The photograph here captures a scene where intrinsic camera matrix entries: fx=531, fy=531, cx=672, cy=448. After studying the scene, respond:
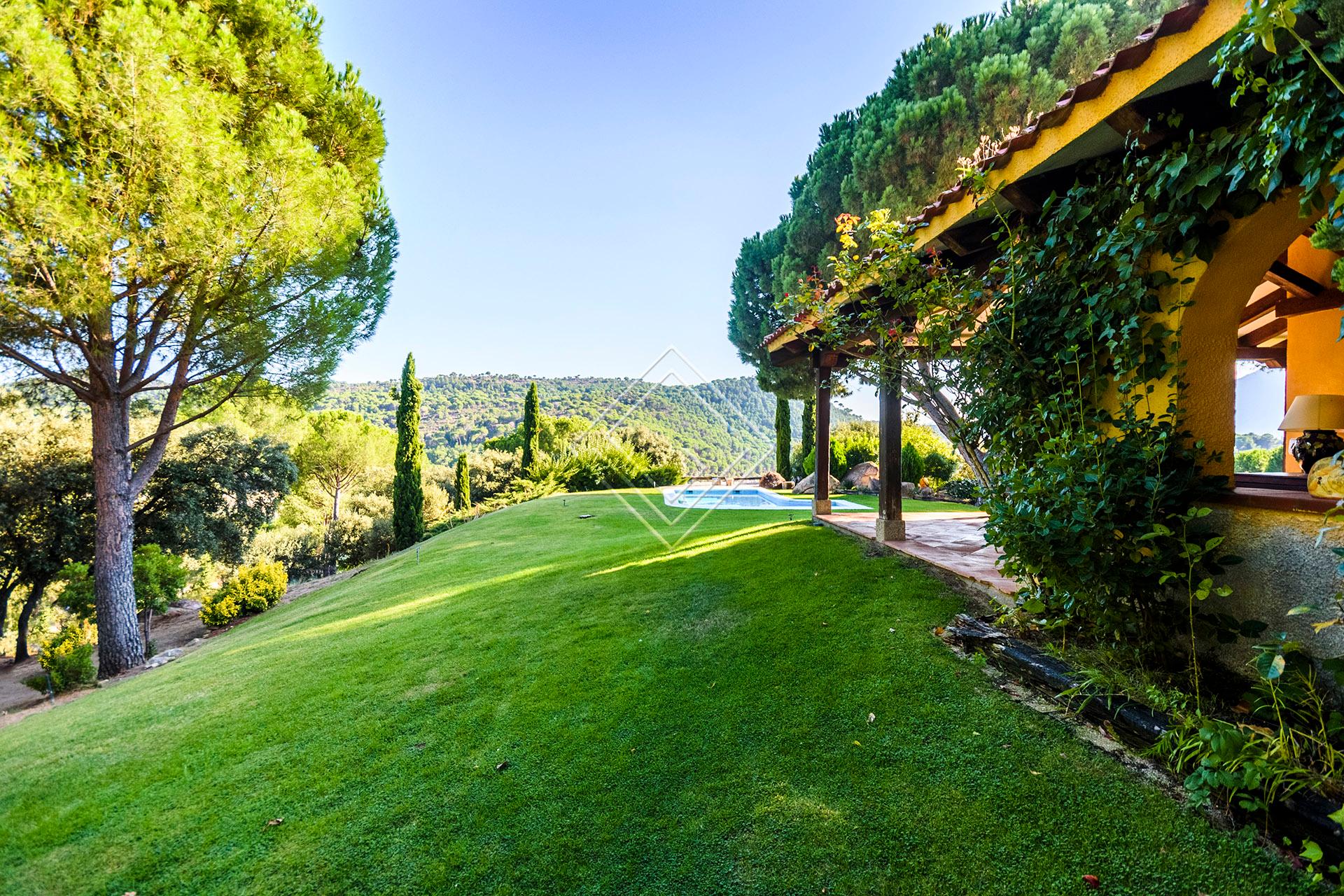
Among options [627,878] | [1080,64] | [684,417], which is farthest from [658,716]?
[684,417]

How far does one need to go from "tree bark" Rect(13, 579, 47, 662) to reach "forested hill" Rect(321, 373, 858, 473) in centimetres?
661

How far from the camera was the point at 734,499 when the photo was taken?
14102mm

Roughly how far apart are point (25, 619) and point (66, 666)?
684cm

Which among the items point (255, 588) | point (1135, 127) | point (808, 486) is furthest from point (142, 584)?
point (1135, 127)

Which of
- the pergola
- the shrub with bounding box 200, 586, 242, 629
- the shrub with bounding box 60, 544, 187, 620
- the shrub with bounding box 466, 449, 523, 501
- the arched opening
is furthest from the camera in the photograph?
the shrub with bounding box 466, 449, 523, 501

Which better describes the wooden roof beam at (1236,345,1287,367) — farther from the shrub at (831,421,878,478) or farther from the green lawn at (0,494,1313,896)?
the shrub at (831,421,878,478)

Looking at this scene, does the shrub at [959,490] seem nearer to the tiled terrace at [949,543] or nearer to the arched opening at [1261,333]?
the tiled terrace at [949,543]

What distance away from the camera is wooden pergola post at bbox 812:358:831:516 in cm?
673

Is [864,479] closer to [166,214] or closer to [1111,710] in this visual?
[1111,710]

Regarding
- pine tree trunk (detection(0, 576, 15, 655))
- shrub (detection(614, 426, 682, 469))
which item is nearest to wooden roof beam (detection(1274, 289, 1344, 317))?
shrub (detection(614, 426, 682, 469))

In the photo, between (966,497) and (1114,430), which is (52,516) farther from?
(966,497)

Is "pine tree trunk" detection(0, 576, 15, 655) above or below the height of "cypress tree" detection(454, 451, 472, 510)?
below

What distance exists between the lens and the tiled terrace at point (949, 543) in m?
3.69

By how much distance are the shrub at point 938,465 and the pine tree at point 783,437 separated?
17.4 feet
